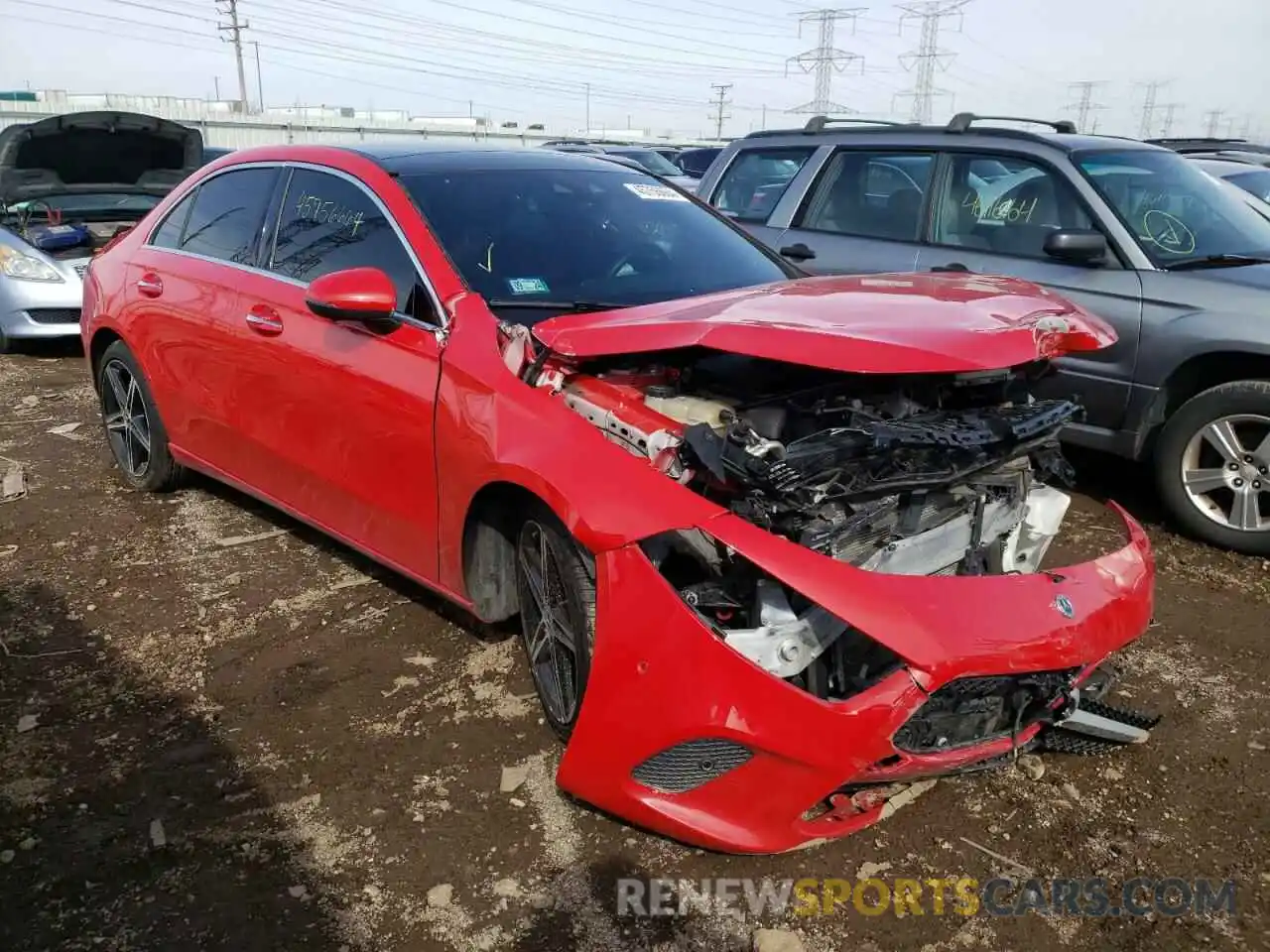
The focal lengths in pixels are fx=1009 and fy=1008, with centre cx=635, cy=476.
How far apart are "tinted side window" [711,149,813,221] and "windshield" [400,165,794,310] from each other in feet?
8.80

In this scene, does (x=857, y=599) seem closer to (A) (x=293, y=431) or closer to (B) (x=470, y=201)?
(B) (x=470, y=201)

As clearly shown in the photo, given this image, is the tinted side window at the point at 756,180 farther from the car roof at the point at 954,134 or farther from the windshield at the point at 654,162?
the windshield at the point at 654,162

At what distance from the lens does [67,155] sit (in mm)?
8945

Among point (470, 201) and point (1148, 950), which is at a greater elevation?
point (470, 201)

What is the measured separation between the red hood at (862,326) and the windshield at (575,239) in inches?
15.9

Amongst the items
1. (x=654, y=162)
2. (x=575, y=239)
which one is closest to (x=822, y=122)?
(x=575, y=239)

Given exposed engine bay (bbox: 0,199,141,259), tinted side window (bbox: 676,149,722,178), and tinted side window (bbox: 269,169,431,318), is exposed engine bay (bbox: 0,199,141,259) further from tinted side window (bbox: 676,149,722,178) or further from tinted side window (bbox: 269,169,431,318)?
tinted side window (bbox: 676,149,722,178)

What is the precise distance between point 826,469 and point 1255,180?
8152 mm

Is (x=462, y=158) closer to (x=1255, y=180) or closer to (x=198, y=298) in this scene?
(x=198, y=298)

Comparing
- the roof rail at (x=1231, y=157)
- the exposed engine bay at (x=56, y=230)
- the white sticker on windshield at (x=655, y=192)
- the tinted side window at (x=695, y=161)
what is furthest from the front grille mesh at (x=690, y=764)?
the tinted side window at (x=695, y=161)

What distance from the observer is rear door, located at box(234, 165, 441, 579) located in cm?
317

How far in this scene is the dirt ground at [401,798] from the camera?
2275 mm

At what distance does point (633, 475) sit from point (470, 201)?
153 centimetres

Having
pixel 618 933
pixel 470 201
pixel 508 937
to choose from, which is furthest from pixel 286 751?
pixel 470 201
